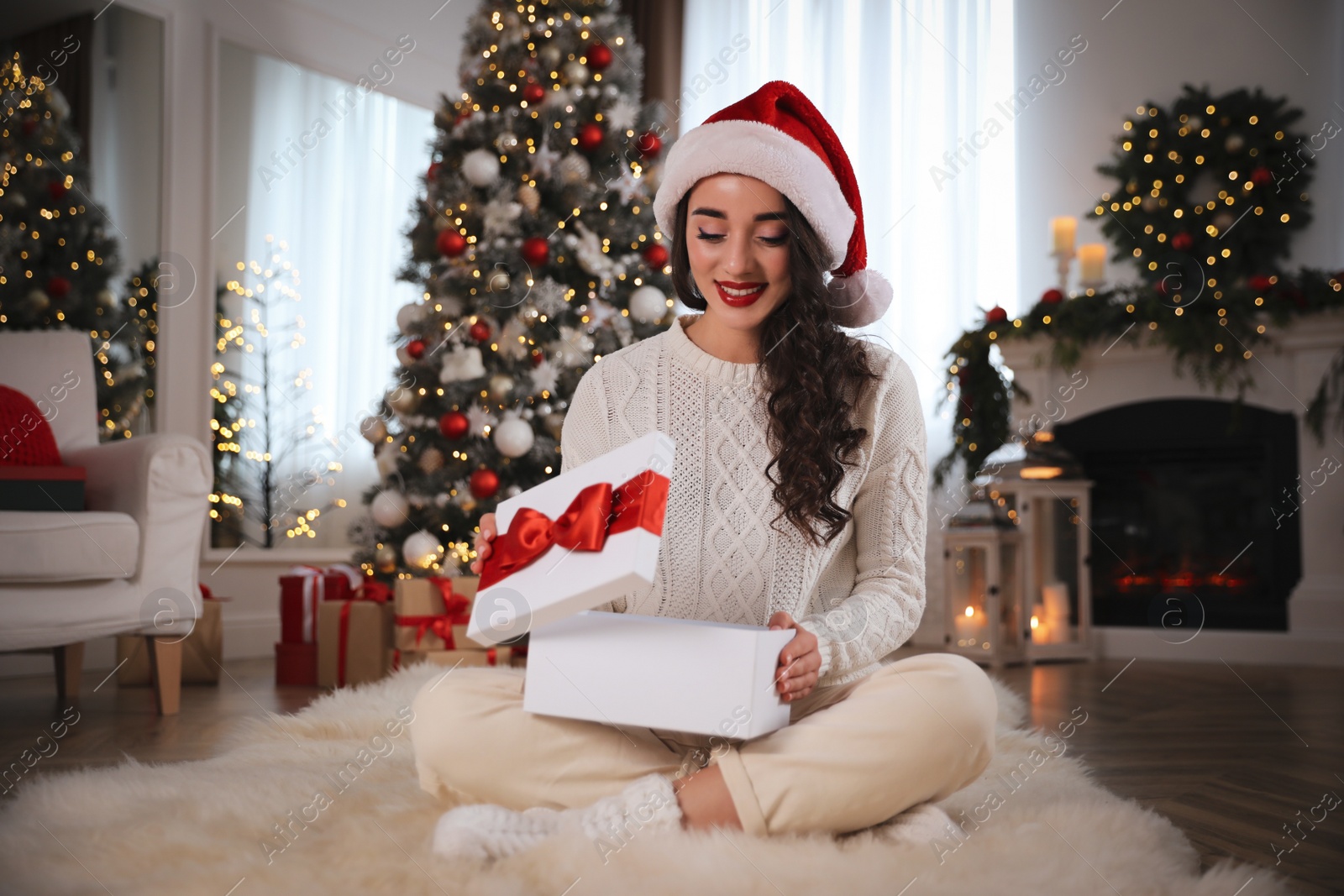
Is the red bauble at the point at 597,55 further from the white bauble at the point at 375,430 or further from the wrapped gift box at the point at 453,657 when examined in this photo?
the wrapped gift box at the point at 453,657

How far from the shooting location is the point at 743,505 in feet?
4.19

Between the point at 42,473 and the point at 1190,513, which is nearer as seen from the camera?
the point at 42,473

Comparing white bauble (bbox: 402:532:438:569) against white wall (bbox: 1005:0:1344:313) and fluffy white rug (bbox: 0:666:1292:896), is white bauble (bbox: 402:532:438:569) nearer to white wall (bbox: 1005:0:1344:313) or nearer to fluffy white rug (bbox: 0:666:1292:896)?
fluffy white rug (bbox: 0:666:1292:896)

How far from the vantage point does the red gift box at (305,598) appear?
294 cm

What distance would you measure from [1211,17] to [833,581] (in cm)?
353

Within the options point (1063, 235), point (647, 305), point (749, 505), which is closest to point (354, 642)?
point (647, 305)

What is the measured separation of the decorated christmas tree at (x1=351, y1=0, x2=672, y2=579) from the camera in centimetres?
288

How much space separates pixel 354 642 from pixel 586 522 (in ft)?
6.41

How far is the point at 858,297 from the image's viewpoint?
56.6 inches

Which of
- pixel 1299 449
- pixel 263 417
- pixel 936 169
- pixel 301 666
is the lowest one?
pixel 301 666

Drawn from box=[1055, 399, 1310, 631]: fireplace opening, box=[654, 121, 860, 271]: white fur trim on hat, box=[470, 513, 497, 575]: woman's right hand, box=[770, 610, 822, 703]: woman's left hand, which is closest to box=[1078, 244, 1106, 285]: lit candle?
box=[1055, 399, 1310, 631]: fireplace opening

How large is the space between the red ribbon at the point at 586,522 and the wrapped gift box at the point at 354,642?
69.3 inches

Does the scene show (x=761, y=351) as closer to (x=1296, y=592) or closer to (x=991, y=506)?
(x=991, y=506)

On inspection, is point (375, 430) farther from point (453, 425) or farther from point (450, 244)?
point (450, 244)
